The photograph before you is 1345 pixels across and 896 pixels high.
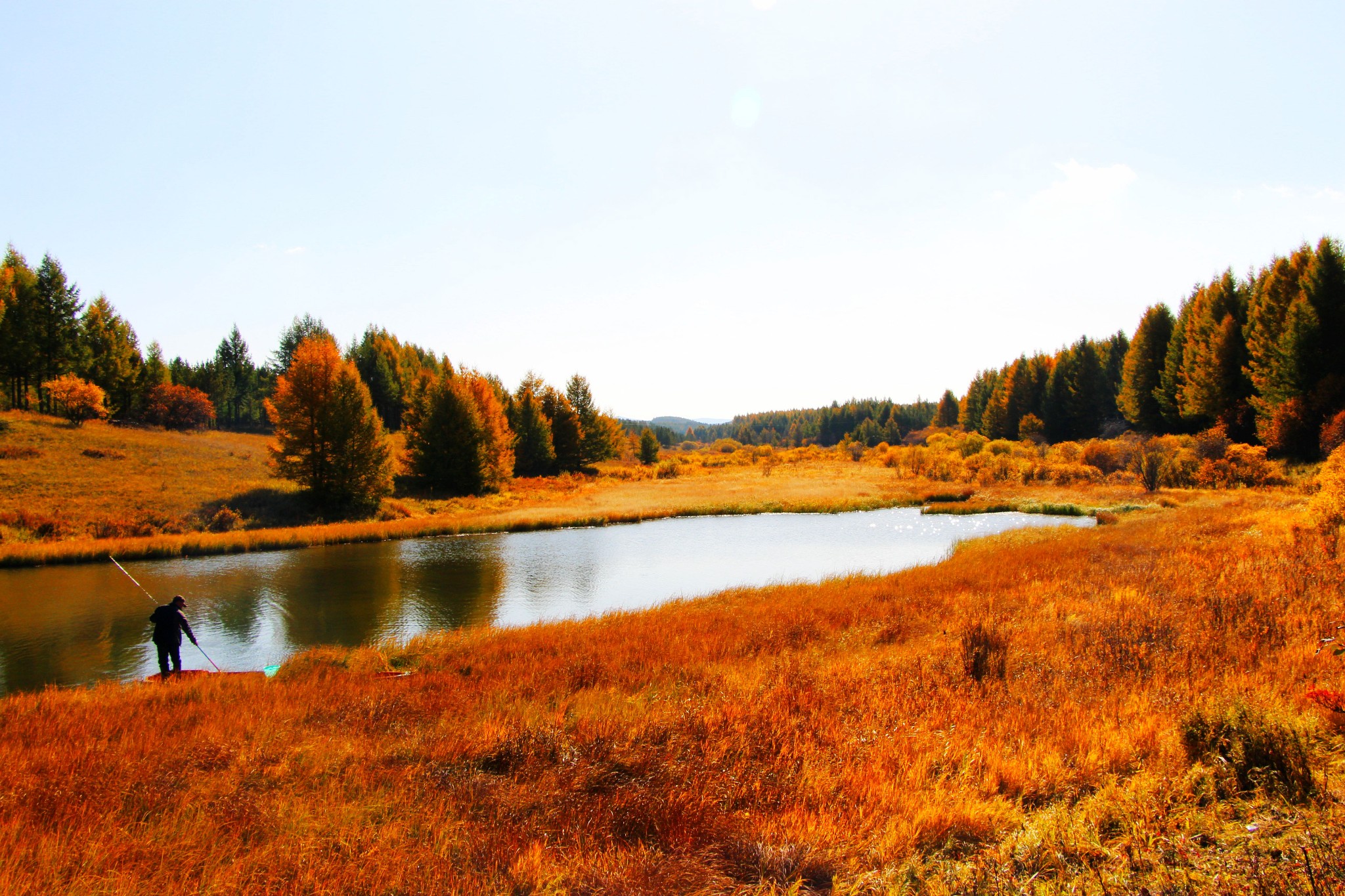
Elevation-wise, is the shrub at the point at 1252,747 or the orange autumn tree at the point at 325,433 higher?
the orange autumn tree at the point at 325,433

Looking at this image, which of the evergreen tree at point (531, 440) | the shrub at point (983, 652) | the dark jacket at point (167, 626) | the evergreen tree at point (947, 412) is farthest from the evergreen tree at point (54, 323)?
the evergreen tree at point (947, 412)

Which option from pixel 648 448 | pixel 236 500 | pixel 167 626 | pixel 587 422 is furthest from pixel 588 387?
pixel 167 626

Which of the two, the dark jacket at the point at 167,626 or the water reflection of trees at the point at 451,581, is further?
the water reflection of trees at the point at 451,581

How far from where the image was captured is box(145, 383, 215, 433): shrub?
59.0 m

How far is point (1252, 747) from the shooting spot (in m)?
4.94

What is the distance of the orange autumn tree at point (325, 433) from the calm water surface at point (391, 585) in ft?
27.2

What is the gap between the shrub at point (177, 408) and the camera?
59031mm

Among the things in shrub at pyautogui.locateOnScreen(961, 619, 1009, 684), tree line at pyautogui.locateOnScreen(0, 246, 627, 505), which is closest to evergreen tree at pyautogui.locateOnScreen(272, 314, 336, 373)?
tree line at pyautogui.locateOnScreen(0, 246, 627, 505)

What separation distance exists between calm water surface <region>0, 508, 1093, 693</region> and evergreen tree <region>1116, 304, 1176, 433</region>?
118ft

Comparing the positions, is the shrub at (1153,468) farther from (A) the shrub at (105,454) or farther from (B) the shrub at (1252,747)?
(A) the shrub at (105,454)

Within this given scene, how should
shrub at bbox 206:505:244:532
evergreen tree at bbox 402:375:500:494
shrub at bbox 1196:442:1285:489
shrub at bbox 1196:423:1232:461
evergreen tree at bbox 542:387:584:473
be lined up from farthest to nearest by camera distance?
evergreen tree at bbox 542:387:584:473 < evergreen tree at bbox 402:375:500:494 < shrub at bbox 1196:423:1232:461 < shrub at bbox 1196:442:1285:489 < shrub at bbox 206:505:244:532

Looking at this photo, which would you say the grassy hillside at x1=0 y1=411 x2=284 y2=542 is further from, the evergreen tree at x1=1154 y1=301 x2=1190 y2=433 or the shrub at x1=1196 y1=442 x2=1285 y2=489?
the evergreen tree at x1=1154 y1=301 x2=1190 y2=433

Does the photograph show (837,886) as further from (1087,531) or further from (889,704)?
(1087,531)

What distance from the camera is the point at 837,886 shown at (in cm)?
369
